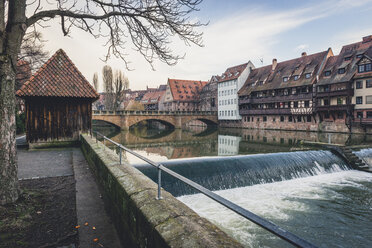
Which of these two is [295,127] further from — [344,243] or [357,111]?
[344,243]

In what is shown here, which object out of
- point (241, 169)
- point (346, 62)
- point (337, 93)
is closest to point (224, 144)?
point (241, 169)

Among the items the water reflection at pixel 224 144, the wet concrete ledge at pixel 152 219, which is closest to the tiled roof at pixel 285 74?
the water reflection at pixel 224 144

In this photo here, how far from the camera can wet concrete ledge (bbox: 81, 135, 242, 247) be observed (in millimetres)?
2105

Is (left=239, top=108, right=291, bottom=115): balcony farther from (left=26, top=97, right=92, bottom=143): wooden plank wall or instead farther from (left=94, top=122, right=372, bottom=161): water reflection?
(left=26, top=97, right=92, bottom=143): wooden plank wall

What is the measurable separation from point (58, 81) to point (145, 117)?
3334cm

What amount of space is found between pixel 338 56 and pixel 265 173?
33996mm

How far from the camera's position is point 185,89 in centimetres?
6956

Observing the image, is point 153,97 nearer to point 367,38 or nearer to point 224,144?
point 224,144

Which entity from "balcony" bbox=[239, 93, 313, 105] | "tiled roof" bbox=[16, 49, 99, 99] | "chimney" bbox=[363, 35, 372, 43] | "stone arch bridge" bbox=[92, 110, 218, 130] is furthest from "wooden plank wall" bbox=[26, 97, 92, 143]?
"chimney" bbox=[363, 35, 372, 43]

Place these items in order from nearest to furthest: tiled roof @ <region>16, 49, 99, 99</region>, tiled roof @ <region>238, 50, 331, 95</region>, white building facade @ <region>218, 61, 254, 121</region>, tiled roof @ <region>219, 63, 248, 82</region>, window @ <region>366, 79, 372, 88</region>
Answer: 1. tiled roof @ <region>16, 49, 99, 99</region>
2. window @ <region>366, 79, 372, 88</region>
3. tiled roof @ <region>238, 50, 331, 95</region>
4. white building facade @ <region>218, 61, 254, 121</region>
5. tiled roof @ <region>219, 63, 248, 82</region>

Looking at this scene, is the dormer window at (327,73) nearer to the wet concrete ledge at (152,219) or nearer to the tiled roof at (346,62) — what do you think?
the tiled roof at (346,62)

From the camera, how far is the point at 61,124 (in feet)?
41.4

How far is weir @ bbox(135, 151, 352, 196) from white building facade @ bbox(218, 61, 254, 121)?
3839cm

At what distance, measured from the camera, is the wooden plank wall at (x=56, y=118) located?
11977mm
